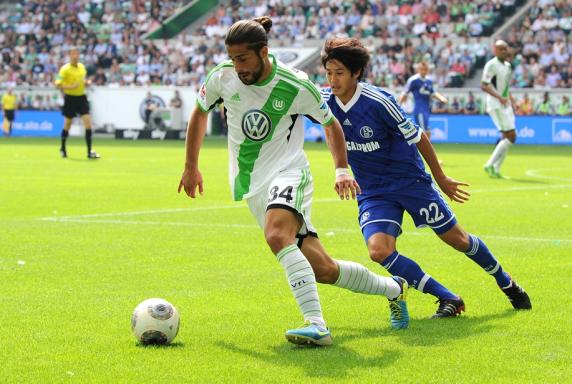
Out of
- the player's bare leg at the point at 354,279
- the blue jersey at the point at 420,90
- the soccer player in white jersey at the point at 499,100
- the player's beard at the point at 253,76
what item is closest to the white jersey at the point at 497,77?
the soccer player in white jersey at the point at 499,100

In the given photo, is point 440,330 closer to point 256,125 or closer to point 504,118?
point 256,125

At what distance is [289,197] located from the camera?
21.2ft

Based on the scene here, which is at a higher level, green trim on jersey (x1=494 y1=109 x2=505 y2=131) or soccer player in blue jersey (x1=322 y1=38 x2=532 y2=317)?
soccer player in blue jersey (x1=322 y1=38 x2=532 y2=317)

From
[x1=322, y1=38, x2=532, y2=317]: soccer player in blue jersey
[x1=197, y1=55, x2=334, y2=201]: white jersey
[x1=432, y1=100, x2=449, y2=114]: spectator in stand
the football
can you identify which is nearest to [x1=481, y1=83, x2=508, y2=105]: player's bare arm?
[x1=322, y1=38, x2=532, y2=317]: soccer player in blue jersey

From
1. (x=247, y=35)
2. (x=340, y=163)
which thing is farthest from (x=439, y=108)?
(x=247, y=35)

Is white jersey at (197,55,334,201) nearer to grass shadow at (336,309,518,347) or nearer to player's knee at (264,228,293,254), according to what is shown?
player's knee at (264,228,293,254)

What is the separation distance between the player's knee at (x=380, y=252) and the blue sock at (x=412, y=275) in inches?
1.0

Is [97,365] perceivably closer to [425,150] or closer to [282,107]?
[282,107]

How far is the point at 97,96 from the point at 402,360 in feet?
118

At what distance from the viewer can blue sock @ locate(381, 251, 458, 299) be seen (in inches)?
286

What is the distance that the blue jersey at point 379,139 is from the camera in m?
7.42

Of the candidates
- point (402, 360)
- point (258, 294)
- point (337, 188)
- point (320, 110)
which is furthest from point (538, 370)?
point (258, 294)

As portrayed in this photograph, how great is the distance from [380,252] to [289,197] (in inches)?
41.0

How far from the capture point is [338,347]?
6.27 metres
